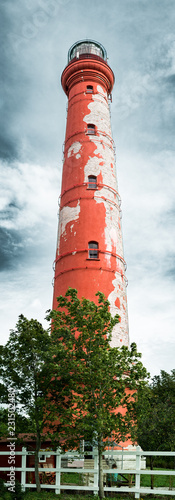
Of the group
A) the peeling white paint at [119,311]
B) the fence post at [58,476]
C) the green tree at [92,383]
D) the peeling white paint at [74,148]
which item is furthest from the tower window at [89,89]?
the fence post at [58,476]

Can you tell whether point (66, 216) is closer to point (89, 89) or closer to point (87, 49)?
point (89, 89)

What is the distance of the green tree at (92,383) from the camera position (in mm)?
13356

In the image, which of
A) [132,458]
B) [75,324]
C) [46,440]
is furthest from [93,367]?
[132,458]

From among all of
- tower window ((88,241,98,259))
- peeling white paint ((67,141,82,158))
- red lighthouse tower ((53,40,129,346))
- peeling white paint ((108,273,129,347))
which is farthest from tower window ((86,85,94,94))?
peeling white paint ((108,273,129,347))

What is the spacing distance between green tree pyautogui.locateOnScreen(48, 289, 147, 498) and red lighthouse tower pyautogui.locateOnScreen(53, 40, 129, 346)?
7.78m

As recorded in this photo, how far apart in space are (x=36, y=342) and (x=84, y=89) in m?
21.1

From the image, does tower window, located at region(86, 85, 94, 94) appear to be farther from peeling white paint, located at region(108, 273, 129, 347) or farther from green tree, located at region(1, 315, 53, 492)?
green tree, located at region(1, 315, 53, 492)

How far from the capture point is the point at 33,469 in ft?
48.3

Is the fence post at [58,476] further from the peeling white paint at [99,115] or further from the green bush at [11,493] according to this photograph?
the peeling white paint at [99,115]

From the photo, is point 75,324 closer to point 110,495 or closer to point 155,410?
point 110,495

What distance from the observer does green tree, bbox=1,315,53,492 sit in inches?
567

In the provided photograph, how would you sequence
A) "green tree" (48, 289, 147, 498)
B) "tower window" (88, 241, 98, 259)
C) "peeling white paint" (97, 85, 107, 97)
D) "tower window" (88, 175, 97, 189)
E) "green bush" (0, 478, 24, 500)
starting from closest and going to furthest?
"green bush" (0, 478, 24, 500) → "green tree" (48, 289, 147, 498) → "tower window" (88, 241, 98, 259) → "tower window" (88, 175, 97, 189) → "peeling white paint" (97, 85, 107, 97)

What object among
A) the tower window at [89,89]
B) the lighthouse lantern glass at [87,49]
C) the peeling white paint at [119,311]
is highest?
the lighthouse lantern glass at [87,49]

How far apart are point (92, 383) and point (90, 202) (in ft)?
44.4
